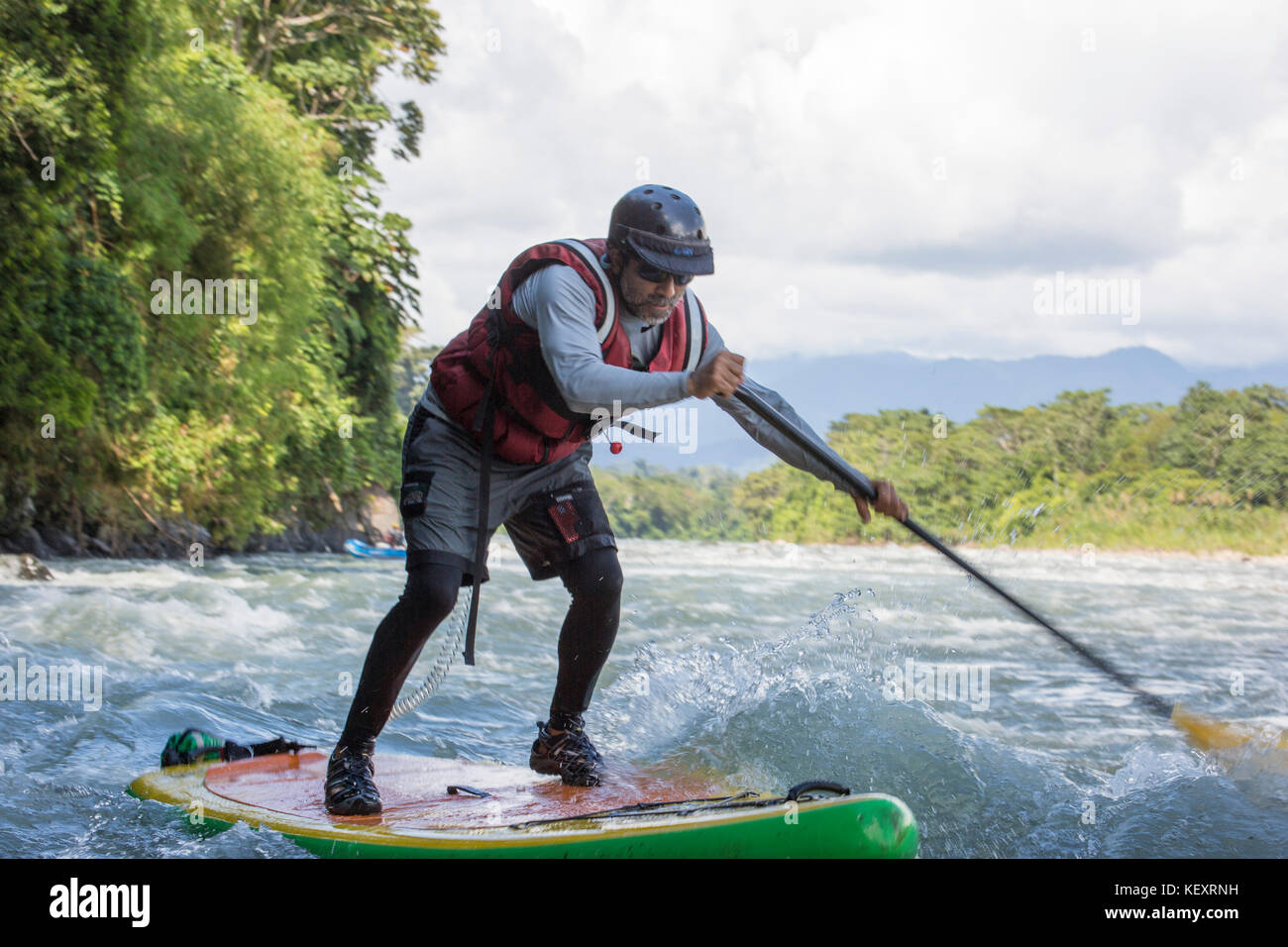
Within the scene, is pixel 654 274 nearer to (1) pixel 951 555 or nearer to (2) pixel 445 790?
(1) pixel 951 555

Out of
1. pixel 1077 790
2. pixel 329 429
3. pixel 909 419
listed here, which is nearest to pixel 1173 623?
pixel 1077 790

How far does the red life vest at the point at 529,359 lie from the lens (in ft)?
10.6

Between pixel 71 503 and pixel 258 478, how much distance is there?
126 inches

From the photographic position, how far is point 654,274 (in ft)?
10.4

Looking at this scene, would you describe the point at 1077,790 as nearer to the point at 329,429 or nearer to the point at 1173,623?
the point at 1173,623

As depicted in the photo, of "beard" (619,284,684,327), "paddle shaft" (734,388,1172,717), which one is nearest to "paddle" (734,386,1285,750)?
"paddle shaft" (734,388,1172,717)

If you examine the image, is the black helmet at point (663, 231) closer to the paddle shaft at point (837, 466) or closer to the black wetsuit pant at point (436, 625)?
the paddle shaft at point (837, 466)

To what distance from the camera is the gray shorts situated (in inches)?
133

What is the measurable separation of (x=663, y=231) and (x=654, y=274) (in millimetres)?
117

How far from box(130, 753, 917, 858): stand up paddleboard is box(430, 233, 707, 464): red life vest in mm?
1024

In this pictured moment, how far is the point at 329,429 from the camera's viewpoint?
70.7ft

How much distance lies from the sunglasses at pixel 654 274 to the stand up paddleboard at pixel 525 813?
135cm

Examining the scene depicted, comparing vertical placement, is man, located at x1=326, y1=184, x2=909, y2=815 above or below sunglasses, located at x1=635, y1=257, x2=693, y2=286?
below

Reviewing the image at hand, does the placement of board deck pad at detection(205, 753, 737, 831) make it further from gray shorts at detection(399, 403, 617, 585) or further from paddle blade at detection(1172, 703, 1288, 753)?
paddle blade at detection(1172, 703, 1288, 753)
